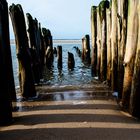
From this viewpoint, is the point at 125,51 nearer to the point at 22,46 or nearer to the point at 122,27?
the point at 122,27

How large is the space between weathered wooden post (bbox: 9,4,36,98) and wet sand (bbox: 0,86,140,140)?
0.54 m

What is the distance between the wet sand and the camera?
248 inches

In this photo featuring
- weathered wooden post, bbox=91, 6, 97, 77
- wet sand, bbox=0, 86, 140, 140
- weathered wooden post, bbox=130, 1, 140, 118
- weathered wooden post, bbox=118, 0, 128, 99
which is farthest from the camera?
weathered wooden post, bbox=91, 6, 97, 77

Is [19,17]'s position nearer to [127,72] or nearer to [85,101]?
[85,101]

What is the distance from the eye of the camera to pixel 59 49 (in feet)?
74.4

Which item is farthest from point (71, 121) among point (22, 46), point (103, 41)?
point (103, 41)

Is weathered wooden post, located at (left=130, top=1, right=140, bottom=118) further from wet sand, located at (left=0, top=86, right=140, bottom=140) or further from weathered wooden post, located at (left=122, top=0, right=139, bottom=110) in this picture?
wet sand, located at (left=0, top=86, right=140, bottom=140)

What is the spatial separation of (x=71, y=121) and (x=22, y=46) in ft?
11.3

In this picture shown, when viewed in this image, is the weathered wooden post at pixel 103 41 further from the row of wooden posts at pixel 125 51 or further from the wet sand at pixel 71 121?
A: the wet sand at pixel 71 121

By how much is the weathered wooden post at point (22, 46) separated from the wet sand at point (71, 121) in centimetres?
54

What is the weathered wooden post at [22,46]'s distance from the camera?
981cm

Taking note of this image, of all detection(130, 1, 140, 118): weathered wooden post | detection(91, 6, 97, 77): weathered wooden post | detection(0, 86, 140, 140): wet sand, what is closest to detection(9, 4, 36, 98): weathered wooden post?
detection(0, 86, 140, 140): wet sand

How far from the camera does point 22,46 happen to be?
9.93 metres

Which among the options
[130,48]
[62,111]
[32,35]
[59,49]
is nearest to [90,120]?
[62,111]
